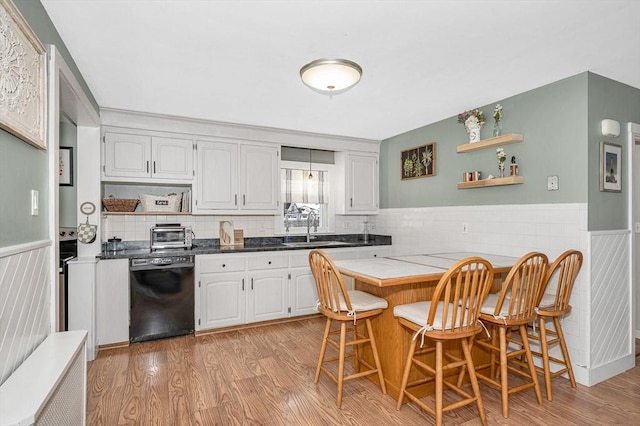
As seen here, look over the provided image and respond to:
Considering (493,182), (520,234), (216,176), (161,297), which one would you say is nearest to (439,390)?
(520,234)

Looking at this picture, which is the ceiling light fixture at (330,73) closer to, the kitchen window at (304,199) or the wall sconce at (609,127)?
the wall sconce at (609,127)

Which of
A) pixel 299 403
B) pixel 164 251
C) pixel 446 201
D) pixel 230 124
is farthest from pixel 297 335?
pixel 230 124

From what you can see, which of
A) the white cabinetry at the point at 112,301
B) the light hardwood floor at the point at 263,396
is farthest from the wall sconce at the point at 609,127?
the white cabinetry at the point at 112,301

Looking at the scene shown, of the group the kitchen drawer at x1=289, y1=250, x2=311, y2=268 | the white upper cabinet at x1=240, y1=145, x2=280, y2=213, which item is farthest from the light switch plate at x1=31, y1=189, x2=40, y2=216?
the kitchen drawer at x1=289, y1=250, x2=311, y2=268

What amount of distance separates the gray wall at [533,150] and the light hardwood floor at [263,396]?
4.81 feet

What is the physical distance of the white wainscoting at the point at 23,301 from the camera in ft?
4.40

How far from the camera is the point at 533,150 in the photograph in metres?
2.99

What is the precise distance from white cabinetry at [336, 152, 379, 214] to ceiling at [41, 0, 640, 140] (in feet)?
4.87

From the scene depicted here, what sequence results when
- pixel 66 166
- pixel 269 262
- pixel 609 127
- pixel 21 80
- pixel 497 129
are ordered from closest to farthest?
pixel 21 80 → pixel 609 127 → pixel 497 129 → pixel 66 166 → pixel 269 262

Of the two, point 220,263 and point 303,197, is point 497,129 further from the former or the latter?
Answer: point 220,263

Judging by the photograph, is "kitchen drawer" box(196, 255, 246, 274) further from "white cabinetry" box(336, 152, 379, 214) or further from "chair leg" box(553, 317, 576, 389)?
"chair leg" box(553, 317, 576, 389)

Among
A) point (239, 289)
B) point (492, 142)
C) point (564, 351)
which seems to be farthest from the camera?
point (239, 289)

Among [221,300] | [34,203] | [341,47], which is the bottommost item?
[221,300]

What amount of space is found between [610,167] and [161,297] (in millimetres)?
4145
